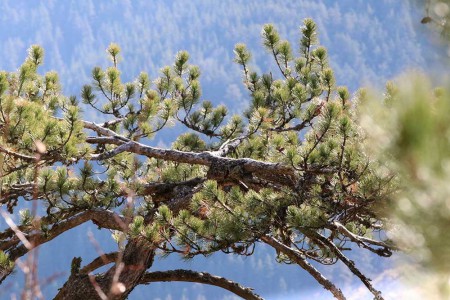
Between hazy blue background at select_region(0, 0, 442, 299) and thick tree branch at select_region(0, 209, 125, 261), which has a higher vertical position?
hazy blue background at select_region(0, 0, 442, 299)

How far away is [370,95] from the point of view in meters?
1.00

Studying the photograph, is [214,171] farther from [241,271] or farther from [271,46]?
[241,271]

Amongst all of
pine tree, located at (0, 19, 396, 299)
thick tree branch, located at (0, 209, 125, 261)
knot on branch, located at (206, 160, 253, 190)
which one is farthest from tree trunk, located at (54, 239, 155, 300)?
knot on branch, located at (206, 160, 253, 190)

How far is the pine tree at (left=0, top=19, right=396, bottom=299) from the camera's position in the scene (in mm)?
2316

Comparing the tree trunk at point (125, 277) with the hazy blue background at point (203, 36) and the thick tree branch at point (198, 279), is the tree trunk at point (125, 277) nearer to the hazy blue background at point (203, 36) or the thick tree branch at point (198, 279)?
the thick tree branch at point (198, 279)

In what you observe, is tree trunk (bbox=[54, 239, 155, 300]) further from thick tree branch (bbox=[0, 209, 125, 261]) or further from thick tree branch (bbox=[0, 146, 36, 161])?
thick tree branch (bbox=[0, 146, 36, 161])

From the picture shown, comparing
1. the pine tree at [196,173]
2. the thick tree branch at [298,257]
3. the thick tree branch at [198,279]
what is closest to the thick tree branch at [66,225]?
the pine tree at [196,173]

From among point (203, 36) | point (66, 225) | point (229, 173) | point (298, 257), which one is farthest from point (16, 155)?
point (203, 36)

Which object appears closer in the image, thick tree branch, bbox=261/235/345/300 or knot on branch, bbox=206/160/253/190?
thick tree branch, bbox=261/235/345/300

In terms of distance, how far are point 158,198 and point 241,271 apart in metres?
51.6

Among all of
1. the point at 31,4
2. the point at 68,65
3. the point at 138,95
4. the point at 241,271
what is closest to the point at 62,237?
the point at 241,271

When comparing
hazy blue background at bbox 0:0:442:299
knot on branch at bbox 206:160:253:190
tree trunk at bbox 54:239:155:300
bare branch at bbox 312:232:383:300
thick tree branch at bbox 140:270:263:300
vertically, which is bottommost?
tree trunk at bbox 54:239:155:300

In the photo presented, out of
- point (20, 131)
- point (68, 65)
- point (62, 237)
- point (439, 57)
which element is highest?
point (68, 65)

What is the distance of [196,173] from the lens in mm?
3172
